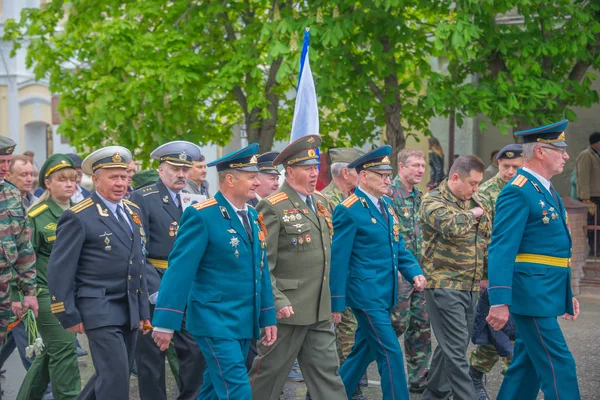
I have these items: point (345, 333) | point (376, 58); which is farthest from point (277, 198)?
point (376, 58)

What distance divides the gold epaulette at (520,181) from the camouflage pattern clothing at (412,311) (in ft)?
7.29

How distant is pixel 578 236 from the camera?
1336 centimetres

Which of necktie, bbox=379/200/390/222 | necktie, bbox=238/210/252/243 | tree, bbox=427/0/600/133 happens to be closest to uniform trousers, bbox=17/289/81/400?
necktie, bbox=238/210/252/243

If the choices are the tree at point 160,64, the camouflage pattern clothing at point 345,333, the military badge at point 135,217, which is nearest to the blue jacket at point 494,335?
the camouflage pattern clothing at point 345,333

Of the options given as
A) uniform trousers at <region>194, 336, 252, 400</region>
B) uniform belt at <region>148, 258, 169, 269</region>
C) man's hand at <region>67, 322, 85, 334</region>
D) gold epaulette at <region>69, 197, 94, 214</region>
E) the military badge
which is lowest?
uniform trousers at <region>194, 336, 252, 400</region>

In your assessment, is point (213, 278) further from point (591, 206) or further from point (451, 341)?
point (591, 206)

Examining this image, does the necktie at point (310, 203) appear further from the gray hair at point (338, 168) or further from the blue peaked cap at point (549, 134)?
the gray hair at point (338, 168)

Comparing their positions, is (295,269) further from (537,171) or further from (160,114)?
(160,114)

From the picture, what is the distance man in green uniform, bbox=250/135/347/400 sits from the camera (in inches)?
256

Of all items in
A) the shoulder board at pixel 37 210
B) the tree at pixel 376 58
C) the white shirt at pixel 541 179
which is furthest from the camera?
the tree at pixel 376 58

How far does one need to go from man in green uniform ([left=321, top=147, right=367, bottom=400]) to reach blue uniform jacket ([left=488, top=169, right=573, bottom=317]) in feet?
6.91

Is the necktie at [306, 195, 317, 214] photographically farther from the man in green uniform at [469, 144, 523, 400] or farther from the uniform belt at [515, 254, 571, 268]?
the man in green uniform at [469, 144, 523, 400]

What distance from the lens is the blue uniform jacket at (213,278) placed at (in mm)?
5832

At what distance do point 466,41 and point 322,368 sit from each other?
6127 mm
